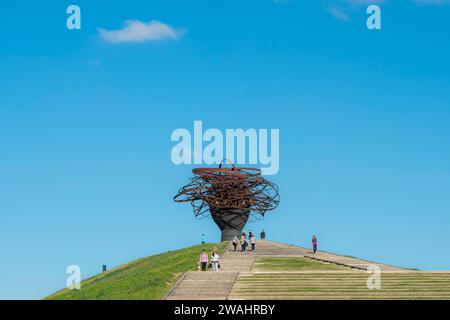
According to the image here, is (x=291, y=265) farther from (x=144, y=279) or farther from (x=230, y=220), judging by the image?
(x=230, y=220)

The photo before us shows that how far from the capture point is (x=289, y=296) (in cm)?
3897

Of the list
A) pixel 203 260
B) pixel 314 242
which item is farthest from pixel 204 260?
pixel 314 242

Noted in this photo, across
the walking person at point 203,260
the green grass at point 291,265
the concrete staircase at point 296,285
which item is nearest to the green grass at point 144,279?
the walking person at point 203,260

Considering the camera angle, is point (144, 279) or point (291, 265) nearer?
point (144, 279)

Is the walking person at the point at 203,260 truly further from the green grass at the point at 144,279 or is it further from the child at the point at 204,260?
the green grass at the point at 144,279

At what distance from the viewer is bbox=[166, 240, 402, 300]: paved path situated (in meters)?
40.0

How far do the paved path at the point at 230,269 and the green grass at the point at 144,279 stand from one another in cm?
87

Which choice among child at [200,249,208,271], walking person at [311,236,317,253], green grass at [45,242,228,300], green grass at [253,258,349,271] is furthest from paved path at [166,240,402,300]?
child at [200,249,208,271]

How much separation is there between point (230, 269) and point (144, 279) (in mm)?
4971

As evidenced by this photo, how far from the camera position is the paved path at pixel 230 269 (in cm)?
3997

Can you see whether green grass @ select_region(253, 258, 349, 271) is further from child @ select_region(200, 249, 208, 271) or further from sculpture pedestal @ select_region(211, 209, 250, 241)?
sculpture pedestal @ select_region(211, 209, 250, 241)

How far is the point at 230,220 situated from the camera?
2450 inches
